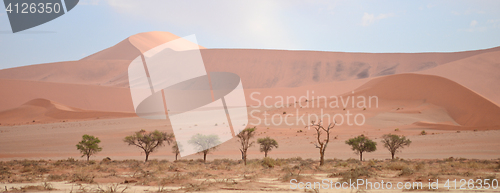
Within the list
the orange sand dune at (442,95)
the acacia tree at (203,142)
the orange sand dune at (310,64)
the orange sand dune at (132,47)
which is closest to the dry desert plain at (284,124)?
the orange sand dune at (442,95)

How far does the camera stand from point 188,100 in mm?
72938

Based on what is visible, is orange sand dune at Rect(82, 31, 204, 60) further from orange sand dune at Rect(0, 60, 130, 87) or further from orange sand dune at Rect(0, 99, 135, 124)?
orange sand dune at Rect(0, 99, 135, 124)

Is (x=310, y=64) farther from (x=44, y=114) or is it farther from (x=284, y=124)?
(x=44, y=114)

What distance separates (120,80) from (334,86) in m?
63.9

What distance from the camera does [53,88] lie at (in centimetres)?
7781

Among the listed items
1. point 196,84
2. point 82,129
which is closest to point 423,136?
point 82,129

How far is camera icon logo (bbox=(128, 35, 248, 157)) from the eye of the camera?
3825 centimetres

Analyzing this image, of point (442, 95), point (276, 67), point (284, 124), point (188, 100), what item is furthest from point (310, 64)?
point (284, 124)

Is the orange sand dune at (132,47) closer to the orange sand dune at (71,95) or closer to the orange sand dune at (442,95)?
the orange sand dune at (71,95)

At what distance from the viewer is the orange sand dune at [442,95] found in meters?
44.0

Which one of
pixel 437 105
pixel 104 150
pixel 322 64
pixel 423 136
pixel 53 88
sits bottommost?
pixel 104 150

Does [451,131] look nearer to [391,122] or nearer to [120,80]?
[391,122]

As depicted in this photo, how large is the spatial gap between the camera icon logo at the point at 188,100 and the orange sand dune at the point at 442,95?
26.9 metres

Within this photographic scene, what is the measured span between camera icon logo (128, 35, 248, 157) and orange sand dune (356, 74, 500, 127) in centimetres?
2687
